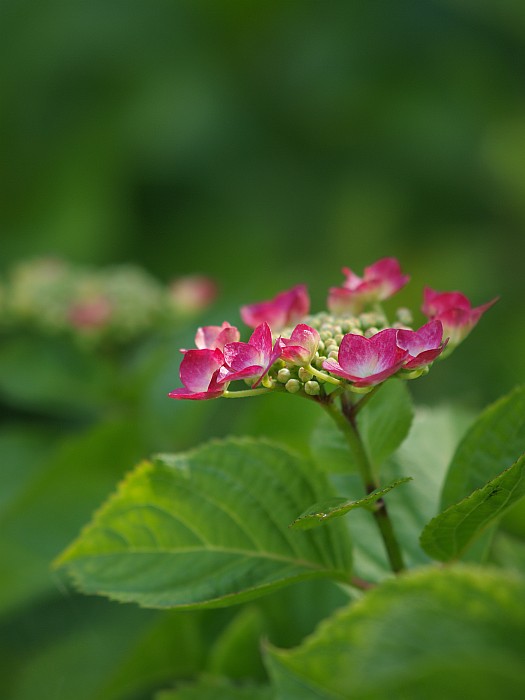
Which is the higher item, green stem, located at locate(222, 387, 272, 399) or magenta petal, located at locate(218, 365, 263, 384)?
magenta petal, located at locate(218, 365, 263, 384)

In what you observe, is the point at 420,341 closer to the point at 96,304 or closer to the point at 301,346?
the point at 301,346

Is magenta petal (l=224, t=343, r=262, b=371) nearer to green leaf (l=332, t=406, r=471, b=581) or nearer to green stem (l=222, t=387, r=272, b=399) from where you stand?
green stem (l=222, t=387, r=272, b=399)

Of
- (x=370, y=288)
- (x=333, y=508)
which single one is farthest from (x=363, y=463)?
(x=370, y=288)

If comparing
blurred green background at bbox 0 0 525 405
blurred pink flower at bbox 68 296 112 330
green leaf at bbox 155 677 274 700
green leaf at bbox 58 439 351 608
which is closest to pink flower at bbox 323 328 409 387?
green leaf at bbox 58 439 351 608

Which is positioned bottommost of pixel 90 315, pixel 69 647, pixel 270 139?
pixel 69 647

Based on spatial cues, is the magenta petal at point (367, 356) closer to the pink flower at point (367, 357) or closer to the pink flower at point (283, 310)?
the pink flower at point (367, 357)

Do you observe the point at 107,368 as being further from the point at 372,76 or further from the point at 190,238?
the point at 372,76

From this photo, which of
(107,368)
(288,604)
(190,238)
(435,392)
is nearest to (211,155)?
(190,238)
